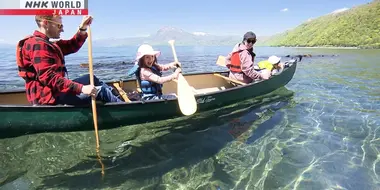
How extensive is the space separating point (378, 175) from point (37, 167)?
6.40m

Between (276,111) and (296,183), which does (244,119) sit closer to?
(276,111)

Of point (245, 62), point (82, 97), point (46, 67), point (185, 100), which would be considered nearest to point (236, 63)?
point (245, 62)

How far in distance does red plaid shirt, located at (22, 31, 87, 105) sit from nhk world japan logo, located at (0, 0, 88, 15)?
40 centimetres

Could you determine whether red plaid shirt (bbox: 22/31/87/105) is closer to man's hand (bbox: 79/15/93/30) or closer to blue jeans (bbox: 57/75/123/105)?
blue jeans (bbox: 57/75/123/105)

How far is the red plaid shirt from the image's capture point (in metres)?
4.41

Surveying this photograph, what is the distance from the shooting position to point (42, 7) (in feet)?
14.4

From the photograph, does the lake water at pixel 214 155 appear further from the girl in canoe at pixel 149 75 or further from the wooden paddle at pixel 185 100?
the girl in canoe at pixel 149 75

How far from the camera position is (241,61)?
8.98m

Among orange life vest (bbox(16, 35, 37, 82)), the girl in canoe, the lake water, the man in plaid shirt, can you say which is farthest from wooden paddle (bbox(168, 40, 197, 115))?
orange life vest (bbox(16, 35, 37, 82))

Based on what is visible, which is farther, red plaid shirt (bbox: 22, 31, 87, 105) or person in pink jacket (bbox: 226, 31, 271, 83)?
person in pink jacket (bbox: 226, 31, 271, 83)

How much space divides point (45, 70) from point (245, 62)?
247 inches

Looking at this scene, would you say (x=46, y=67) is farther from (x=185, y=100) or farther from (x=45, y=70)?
(x=185, y=100)

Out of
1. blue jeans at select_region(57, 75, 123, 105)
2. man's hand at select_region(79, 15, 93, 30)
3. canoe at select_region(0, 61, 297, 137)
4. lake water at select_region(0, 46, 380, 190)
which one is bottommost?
lake water at select_region(0, 46, 380, 190)

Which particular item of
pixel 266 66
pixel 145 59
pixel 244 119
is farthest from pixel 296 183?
pixel 266 66
